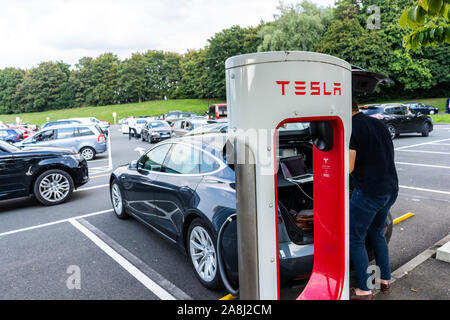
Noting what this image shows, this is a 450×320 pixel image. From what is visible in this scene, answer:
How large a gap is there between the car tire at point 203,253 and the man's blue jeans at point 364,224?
1.24 meters

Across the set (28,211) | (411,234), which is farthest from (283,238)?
(28,211)

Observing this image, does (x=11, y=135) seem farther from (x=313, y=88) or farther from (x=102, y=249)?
(x=313, y=88)

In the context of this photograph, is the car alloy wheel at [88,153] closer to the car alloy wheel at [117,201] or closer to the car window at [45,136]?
the car window at [45,136]

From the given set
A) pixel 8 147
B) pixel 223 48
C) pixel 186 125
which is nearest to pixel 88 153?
pixel 186 125

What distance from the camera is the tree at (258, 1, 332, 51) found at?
4397 centimetres

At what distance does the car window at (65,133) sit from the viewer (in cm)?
1397

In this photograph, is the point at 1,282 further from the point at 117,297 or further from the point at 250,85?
the point at 250,85

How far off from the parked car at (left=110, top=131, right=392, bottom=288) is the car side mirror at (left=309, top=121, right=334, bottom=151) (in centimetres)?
Result: 85

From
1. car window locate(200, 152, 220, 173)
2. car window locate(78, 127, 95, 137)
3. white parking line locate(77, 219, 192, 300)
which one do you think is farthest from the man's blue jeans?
car window locate(78, 127, 95, 137)

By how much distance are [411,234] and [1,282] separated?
16.9ft

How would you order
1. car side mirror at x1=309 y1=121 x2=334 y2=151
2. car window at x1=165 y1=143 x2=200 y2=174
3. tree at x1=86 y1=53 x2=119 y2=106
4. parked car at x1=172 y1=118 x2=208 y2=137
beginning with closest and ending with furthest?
car side mirror at x1=309 y1=121 x2=334 y2=151 < car window at x1=165 y1=143 x2=200 y2=174 < parked car at x1=172 y1=118 x2=208 y2=137 < tree at x1=86 y1=53 x2=119 y2=106

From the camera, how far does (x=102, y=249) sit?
175 inches

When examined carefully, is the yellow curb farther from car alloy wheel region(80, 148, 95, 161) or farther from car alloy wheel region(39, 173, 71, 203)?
car alloy wheel region(80, 148, 95, 161)

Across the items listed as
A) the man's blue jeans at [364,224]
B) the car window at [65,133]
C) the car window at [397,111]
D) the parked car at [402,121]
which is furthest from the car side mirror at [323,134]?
the car window at [397,111]
